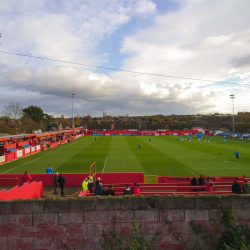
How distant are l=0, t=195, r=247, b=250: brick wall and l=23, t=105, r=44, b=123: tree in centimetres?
7445

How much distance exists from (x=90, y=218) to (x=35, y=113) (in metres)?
75.6

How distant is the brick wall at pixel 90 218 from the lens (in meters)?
4.57

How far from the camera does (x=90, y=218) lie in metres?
4.62

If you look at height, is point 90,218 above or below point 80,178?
above

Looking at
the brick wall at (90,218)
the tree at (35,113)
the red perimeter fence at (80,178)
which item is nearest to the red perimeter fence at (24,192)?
the red perimeter fence at (80,178)

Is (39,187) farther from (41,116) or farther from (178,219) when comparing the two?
(41,116)

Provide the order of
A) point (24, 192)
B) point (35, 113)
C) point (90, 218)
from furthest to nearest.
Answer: point (35, 113), point (24, 192), point (90, 218)

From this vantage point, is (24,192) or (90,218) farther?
(24,192)

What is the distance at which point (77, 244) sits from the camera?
4.64 meters

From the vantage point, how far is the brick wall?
4570 millimetres

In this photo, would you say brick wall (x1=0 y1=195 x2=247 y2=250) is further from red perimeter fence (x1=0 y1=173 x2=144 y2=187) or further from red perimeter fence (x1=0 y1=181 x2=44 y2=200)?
red perimeter fence (x1=0 y1=173 x2=144 y2=187)

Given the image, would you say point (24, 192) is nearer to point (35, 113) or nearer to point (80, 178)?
point (80, 178)

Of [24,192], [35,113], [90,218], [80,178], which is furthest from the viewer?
[35,113]

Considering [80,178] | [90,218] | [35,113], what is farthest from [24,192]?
[35,113]
